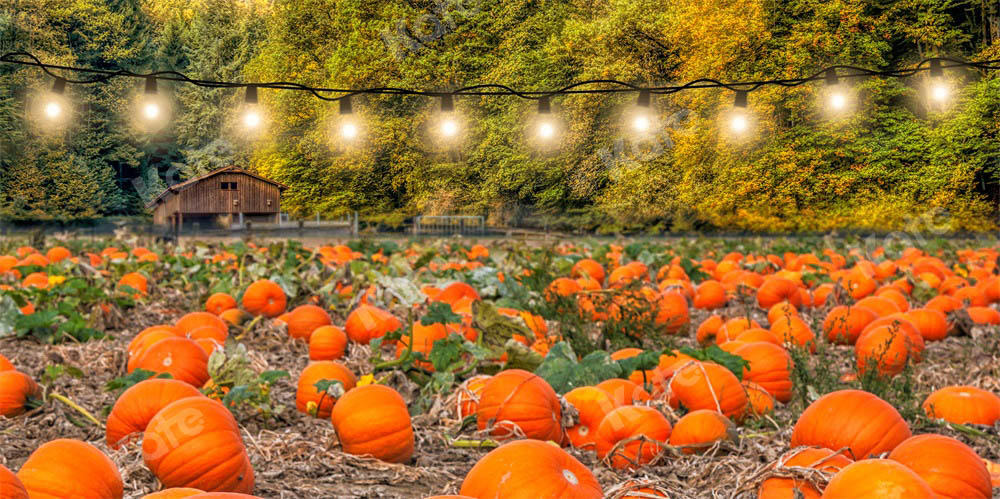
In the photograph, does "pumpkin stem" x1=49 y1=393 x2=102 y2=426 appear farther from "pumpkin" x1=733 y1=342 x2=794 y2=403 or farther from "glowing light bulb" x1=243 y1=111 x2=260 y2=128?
"pumpkin" x1=733 y1=342 x2=794 y2=403

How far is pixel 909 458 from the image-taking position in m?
2.89

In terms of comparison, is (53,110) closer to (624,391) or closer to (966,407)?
(624,391)

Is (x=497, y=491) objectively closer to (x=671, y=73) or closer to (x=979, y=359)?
(x=671, y=73)

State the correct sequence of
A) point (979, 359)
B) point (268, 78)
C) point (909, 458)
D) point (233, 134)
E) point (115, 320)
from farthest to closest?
point (115, 320) → point (979, 359) → point (268, 78) → point (233, 134) → point (909, 458)

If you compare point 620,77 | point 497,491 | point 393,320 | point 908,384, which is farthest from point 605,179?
point 497,491

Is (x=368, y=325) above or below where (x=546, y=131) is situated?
below

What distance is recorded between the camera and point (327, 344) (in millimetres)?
5727

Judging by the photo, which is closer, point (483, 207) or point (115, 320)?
point (483, 207)

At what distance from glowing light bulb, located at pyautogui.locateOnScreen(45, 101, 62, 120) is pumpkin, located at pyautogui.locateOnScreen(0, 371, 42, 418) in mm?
2121

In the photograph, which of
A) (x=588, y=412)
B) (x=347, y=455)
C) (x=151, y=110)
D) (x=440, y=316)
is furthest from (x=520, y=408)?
(x=151, y=110)

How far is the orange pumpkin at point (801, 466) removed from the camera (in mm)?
2646

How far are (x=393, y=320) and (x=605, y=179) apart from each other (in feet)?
5.73

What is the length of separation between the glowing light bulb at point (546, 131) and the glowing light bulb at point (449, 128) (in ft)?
1.78

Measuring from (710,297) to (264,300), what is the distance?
445 cm
